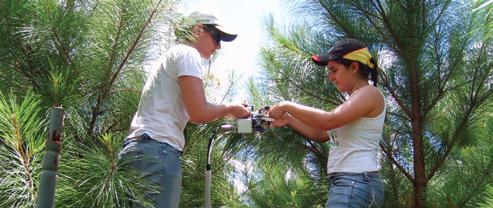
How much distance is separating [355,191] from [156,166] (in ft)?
1.59

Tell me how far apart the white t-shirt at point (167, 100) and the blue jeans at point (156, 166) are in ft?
0.08

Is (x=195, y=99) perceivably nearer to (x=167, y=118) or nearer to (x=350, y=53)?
(x=167, y=118)

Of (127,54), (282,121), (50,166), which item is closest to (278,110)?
(282,121)

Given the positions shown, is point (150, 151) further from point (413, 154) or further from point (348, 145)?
point (413, 154)

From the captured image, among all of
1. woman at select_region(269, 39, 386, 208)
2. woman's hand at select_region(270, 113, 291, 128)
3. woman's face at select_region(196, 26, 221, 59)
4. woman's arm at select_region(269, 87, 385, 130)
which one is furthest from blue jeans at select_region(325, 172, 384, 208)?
→ woman's face at select_region(196, 26, 221, 59)

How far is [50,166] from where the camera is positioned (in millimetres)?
908

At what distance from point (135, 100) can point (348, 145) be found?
59 cm

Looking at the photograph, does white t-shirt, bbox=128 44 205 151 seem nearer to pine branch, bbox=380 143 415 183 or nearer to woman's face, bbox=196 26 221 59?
woman's face, bbox=196 26 221 59

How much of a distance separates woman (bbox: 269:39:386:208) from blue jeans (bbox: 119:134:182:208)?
360 millimetres

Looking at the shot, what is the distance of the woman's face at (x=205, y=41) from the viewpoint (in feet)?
5.33

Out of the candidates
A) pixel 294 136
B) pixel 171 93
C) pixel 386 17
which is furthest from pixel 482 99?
pixel 171 93

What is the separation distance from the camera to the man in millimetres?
1417

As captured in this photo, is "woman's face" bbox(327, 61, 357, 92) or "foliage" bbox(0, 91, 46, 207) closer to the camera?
"foliage" bbox(0, 91, 46, 207)

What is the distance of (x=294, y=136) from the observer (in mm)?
1974
